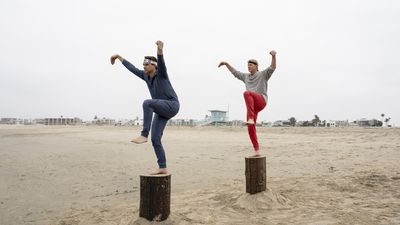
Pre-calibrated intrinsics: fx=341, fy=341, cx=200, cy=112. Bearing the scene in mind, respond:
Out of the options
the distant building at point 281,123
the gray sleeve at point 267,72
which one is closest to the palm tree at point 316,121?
the distant building at point 281,123

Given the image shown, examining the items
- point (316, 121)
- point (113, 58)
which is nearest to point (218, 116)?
point (316, 121)

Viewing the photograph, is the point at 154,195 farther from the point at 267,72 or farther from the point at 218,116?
the point at 218,116

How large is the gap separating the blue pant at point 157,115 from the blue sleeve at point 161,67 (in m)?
0.40

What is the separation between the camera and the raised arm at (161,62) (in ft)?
15.3

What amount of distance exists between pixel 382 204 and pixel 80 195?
5.85m

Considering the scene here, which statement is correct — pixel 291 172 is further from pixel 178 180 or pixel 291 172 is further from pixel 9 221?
pixel 9 221

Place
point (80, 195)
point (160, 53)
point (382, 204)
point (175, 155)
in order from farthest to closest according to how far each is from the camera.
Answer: point (175, 155), point (80, 195), point (382, 204), point (160, 53)

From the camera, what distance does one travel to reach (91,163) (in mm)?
11500

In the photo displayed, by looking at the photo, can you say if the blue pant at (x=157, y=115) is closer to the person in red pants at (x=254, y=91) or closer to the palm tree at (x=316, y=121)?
the person in red pants at (x=254, y=91)

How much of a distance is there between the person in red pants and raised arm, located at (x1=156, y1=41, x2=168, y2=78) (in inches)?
73.1

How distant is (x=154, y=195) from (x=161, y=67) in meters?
1.82

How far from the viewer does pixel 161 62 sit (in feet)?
15.7

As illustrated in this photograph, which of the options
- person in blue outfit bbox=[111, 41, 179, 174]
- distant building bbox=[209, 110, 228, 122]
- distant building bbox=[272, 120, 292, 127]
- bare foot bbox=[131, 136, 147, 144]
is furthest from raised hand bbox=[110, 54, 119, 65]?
distant building bbox=[209, 110, 228, 122]

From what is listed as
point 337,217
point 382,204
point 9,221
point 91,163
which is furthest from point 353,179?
point 91,163
